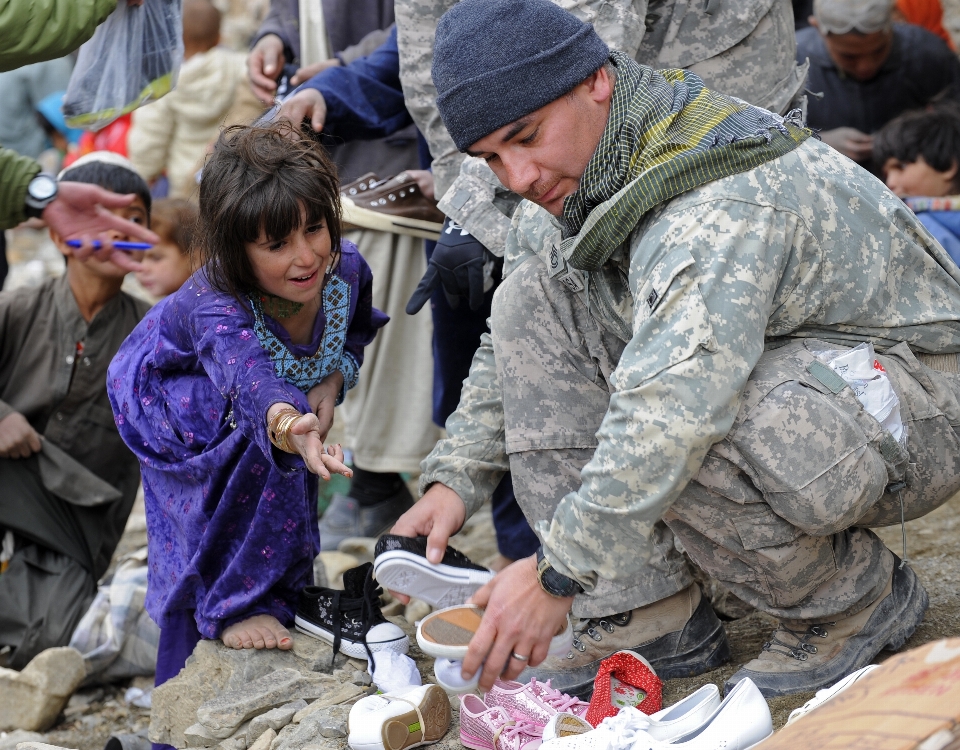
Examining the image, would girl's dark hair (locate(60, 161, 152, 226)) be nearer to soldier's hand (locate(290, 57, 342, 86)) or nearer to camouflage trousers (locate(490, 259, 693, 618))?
soldier's hand (locate(290, 57, 342, 86))

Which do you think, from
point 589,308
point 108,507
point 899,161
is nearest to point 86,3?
point 108,507

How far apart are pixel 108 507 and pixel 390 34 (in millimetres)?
1767

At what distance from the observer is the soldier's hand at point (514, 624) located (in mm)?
1753

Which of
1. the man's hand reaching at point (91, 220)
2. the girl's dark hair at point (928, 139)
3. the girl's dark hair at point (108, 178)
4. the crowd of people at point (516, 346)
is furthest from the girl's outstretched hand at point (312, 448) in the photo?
the girl's dark hair at point (928, 139)

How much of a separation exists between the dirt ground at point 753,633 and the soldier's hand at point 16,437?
0.76m

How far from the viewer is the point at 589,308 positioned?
2154mm

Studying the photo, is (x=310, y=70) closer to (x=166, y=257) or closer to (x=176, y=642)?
(x=166, y=257)

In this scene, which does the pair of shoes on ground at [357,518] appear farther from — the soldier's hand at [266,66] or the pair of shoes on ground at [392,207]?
the soldier's hand at [266,66]

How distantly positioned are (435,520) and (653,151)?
0.88 metres

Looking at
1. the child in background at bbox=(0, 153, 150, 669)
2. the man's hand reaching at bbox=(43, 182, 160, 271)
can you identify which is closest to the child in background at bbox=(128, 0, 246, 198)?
the child in background at bbox=(0, 153, 150, 669)

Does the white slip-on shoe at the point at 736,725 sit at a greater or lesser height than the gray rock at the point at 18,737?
greater

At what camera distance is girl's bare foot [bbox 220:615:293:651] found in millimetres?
2459

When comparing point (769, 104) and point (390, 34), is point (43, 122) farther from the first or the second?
point (769, 104)

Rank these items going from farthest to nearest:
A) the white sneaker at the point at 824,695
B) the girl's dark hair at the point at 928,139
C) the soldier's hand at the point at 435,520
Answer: the girl's dark hair at the point at 928,139 → the soldier's hand at the point at 435,520 → the white sneaker at the point at 824,695
